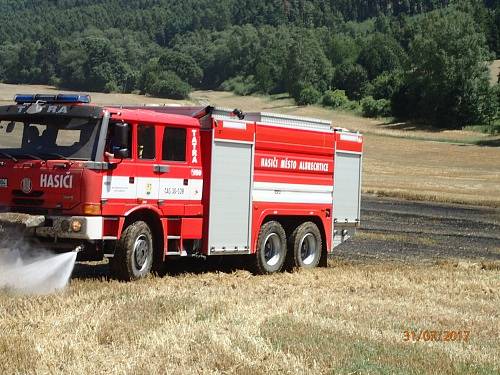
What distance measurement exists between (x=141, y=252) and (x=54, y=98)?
2351 mm

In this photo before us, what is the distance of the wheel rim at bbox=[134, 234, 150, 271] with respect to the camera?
39.3ft

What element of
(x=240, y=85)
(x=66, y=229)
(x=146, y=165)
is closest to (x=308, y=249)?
(x=146, y=165)

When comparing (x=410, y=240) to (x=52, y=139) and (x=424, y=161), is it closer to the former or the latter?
(x=52, y=139)

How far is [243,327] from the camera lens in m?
8.42

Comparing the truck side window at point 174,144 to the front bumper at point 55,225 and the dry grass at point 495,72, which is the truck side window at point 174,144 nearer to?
the front bumper at point 55,225

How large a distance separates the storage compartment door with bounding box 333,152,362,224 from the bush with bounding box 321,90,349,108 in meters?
98.2

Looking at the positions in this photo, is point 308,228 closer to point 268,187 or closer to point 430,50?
point 268,187

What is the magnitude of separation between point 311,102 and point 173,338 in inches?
4484

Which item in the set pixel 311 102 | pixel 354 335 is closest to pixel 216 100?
pixel 311 102

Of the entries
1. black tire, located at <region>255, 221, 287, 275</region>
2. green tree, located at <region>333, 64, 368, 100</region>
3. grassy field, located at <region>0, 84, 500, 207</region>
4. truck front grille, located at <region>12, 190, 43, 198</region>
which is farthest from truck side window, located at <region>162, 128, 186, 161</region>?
green tree, located at <region>333, 64, 368, 100</region>

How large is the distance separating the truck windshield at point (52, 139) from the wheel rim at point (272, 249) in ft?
13.6

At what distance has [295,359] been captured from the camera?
7156mm
